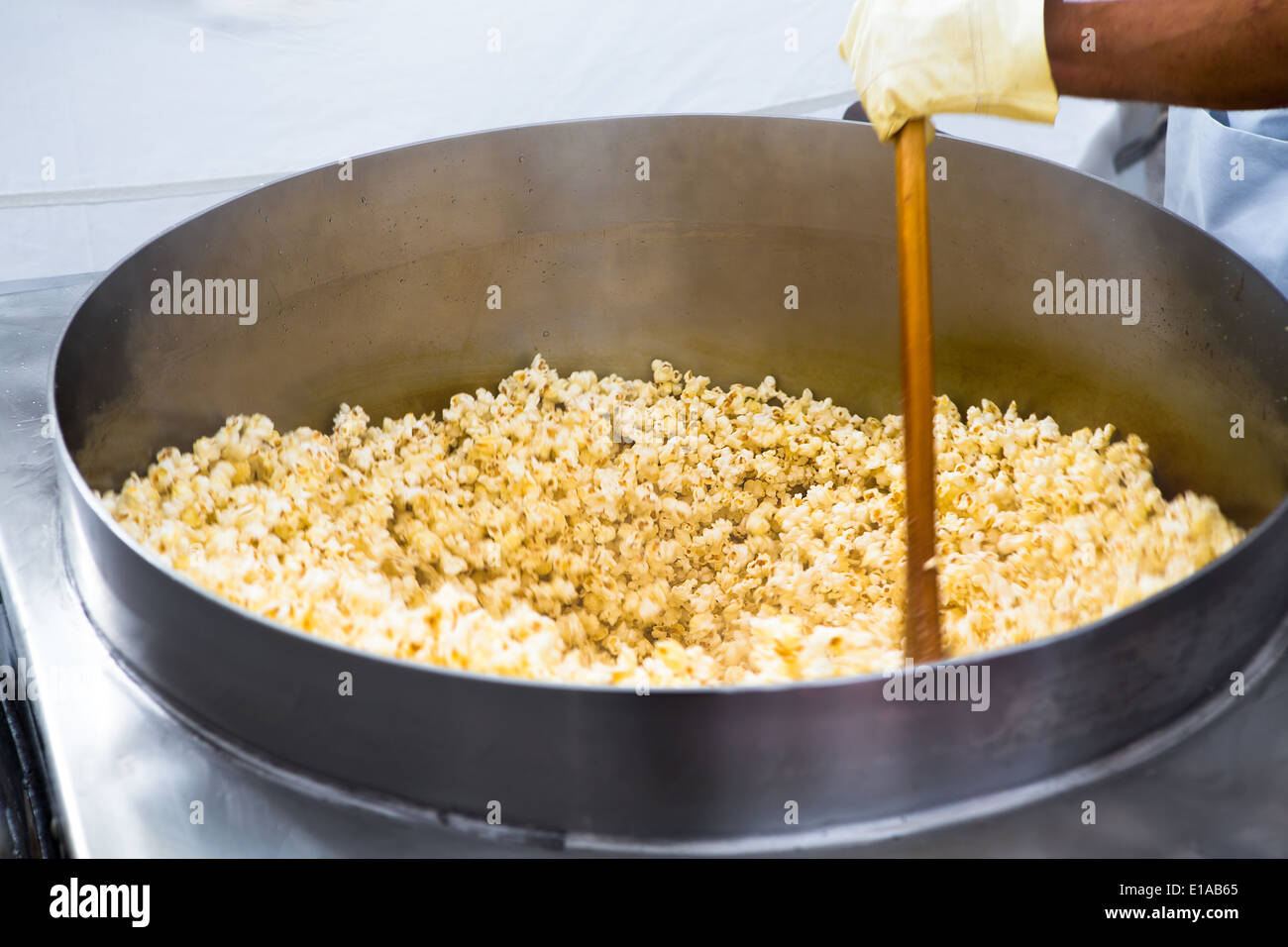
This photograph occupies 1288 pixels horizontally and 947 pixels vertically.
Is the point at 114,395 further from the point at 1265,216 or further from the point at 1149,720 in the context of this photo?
the point at 1265,216

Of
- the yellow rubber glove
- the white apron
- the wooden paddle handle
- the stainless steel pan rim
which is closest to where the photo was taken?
the stainless steel pan rim

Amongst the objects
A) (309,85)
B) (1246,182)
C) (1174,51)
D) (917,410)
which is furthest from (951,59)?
(309,85)

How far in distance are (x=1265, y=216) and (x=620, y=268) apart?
92cm

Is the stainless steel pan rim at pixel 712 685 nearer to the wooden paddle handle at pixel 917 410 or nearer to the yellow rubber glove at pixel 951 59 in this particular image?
the wooden paddle handle at pixel 917 410

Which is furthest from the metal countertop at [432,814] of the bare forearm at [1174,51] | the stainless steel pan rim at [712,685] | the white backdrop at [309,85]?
the white backdrop at [309,85]

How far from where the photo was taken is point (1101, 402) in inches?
60.0

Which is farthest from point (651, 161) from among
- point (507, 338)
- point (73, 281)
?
point (73, 281)

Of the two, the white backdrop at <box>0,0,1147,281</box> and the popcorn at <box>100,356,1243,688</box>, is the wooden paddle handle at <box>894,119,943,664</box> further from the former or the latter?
the white backdrop at <box>0,0,1147,281</box>

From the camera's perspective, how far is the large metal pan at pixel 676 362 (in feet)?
2.49

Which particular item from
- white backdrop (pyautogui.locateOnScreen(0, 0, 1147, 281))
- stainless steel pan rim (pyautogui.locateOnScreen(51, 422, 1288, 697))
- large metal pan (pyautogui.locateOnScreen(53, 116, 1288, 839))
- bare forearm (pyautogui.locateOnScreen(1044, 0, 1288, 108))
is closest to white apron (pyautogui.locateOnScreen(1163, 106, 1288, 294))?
large metal pan (pyautogui.locateOnScreen(53, 116, 1288, 839))

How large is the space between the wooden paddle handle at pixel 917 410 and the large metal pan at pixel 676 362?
0.26 meters

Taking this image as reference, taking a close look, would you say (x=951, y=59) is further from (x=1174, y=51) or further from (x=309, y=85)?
(x=309, y=85)

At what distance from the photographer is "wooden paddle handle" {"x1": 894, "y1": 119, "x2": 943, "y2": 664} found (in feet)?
3.46

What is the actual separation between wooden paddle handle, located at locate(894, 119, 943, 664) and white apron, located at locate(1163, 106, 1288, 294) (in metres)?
0.65
